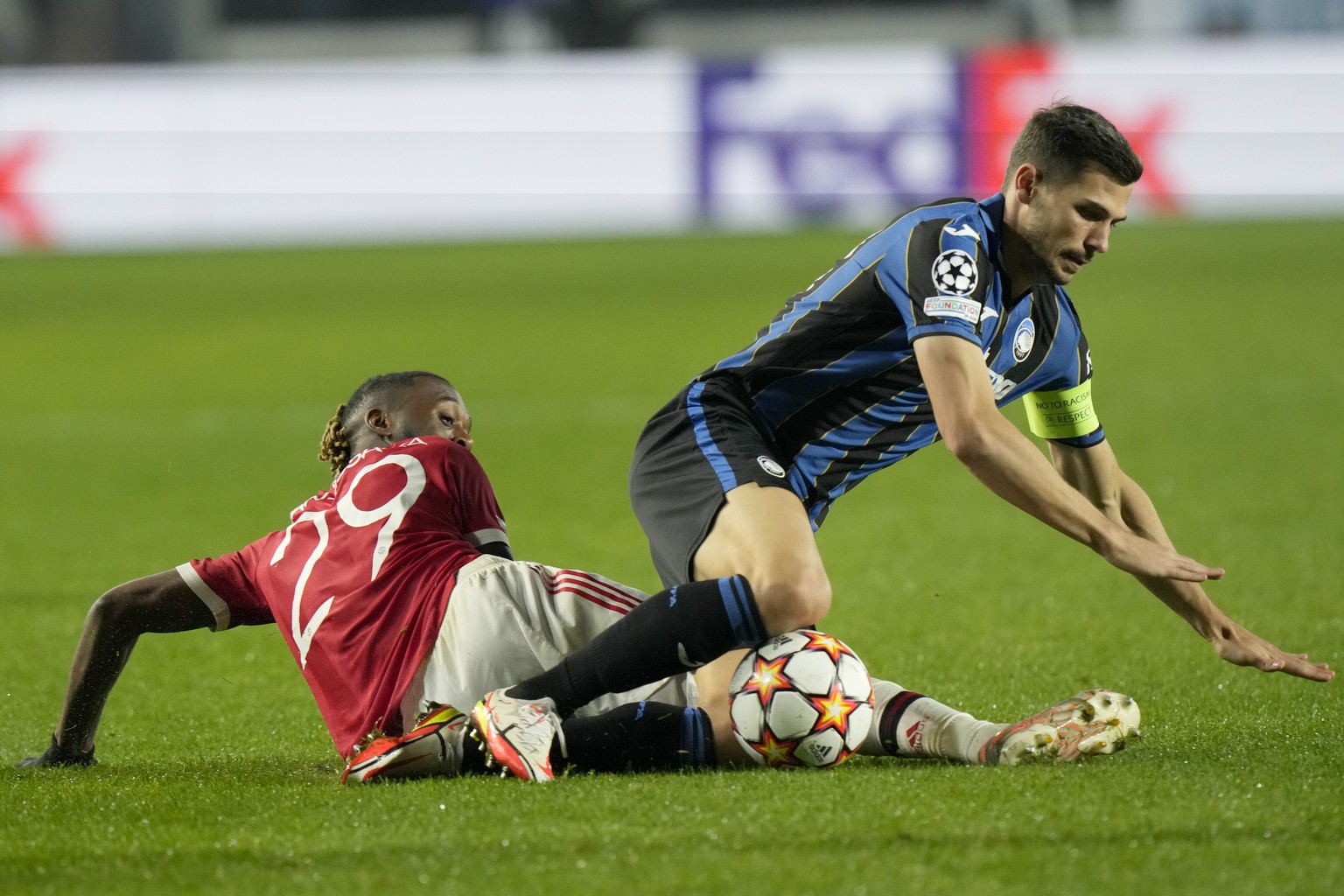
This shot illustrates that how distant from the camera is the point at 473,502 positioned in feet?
14.9

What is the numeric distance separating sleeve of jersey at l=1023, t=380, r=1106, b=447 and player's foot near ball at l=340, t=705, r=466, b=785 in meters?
1.71

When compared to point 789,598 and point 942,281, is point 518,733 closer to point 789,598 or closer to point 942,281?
point 789,598

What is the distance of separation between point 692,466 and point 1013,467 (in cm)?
90

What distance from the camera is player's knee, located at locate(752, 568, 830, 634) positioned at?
3.90m

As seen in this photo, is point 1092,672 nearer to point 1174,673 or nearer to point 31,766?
point 1174,673

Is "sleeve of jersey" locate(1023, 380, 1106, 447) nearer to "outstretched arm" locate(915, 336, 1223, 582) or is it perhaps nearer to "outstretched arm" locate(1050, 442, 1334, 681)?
"outstretched arm" locate(1050, 442, 1334, 681)

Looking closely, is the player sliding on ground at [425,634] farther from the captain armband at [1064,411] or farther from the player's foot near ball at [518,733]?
the captain armband at [1064,411]

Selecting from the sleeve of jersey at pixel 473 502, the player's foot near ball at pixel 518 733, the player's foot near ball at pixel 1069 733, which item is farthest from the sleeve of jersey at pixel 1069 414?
the player's foot near ball at pixel 518 733

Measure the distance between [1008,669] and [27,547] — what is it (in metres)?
4.82

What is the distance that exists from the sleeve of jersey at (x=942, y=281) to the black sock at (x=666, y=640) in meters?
0.72

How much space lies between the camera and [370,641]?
4262 millimetres

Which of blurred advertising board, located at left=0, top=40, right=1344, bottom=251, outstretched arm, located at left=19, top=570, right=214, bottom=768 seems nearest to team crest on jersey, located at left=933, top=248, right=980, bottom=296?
outstretched arm, located at left=19, top=570, right=214, bottom=768

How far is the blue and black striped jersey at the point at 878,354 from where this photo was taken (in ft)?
13.5

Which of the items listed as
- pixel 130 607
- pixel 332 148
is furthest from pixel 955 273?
pixel 332 148
